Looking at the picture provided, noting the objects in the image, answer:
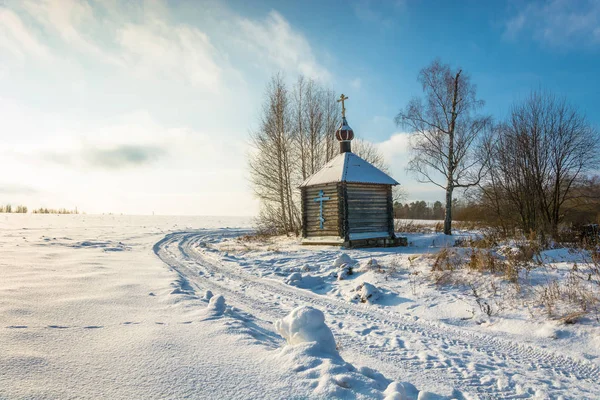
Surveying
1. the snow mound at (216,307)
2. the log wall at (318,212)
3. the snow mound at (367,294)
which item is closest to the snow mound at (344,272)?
the snow mound at (367,294)

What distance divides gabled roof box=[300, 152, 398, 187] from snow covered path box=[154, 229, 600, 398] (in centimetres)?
886

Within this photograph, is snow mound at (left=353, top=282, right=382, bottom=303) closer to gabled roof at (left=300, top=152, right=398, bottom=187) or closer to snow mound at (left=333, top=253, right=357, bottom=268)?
snow mound at (left=333, top=253, right=357, bottom=268)

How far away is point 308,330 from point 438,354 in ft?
6.82

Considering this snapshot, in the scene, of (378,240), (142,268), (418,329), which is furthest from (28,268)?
(378,240)

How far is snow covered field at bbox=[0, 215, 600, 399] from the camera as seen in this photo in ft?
8.80

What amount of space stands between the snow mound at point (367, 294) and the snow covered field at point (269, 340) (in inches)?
1.1

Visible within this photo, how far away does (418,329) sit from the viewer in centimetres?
557

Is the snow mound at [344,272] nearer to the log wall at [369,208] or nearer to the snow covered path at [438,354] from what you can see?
the snow covered path at [438,354]

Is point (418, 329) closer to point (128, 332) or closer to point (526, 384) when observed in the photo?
point (526, 384)

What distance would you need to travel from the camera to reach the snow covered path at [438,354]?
3.67 metres

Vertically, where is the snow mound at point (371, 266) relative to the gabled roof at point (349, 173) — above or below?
below

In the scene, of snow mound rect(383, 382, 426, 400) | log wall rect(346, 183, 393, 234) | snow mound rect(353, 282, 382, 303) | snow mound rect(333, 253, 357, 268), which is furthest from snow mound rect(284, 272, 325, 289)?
log wall rect(346, 183, 393, 234)

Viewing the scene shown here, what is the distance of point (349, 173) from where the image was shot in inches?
626

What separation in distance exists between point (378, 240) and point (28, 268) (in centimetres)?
1279
